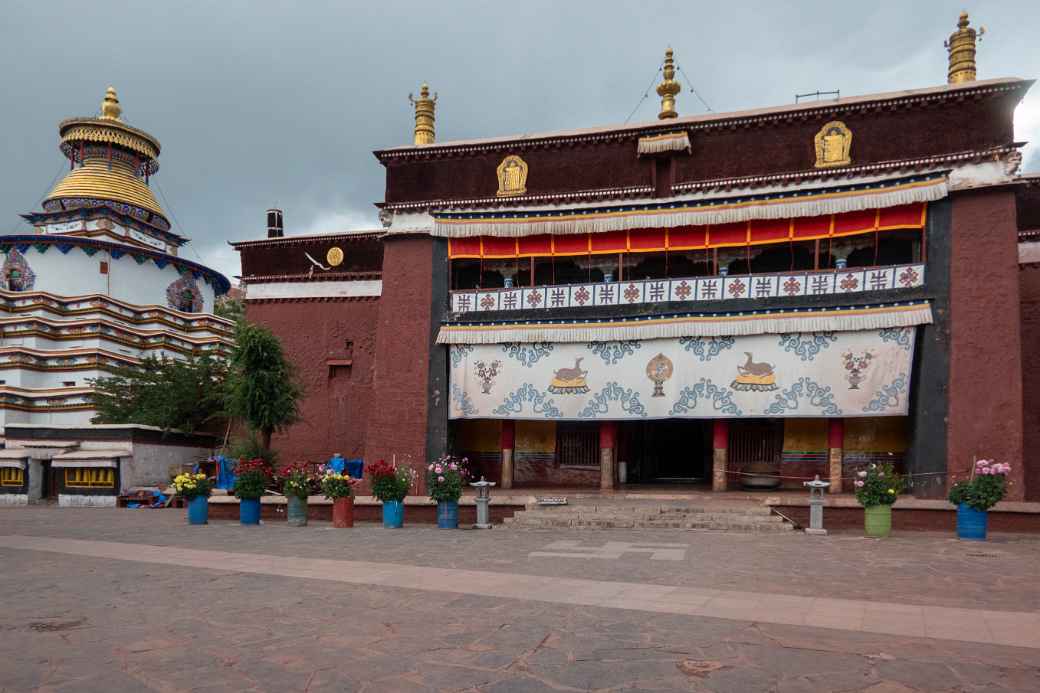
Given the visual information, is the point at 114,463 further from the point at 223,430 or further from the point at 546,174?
the point at 546,174

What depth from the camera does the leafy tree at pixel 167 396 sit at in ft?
Result: 76.9

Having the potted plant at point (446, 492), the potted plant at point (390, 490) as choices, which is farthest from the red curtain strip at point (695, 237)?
the potted plant at point (390, 490)

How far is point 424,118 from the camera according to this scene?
20156 mm

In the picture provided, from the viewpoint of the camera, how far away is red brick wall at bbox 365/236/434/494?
17.8 meters

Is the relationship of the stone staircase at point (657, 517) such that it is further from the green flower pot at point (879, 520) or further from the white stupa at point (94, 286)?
the white stupa at point (94, 286)

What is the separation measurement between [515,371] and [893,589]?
37.1ft

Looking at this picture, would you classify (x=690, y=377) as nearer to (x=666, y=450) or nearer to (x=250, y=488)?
(x=666, y=450)

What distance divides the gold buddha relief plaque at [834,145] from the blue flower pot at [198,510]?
49.2 feet

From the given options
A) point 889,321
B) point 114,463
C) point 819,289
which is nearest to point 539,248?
point 819,289

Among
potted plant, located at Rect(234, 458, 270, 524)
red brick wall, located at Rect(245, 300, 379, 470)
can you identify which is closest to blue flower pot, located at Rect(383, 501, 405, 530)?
potted plant, located at Rect(234, 458, 270, 524)

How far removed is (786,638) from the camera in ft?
16.4

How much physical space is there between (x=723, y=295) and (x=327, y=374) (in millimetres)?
11347

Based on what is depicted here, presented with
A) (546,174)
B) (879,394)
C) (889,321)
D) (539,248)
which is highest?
(546,174)

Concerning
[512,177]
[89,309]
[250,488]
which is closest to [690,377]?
[512,177]
